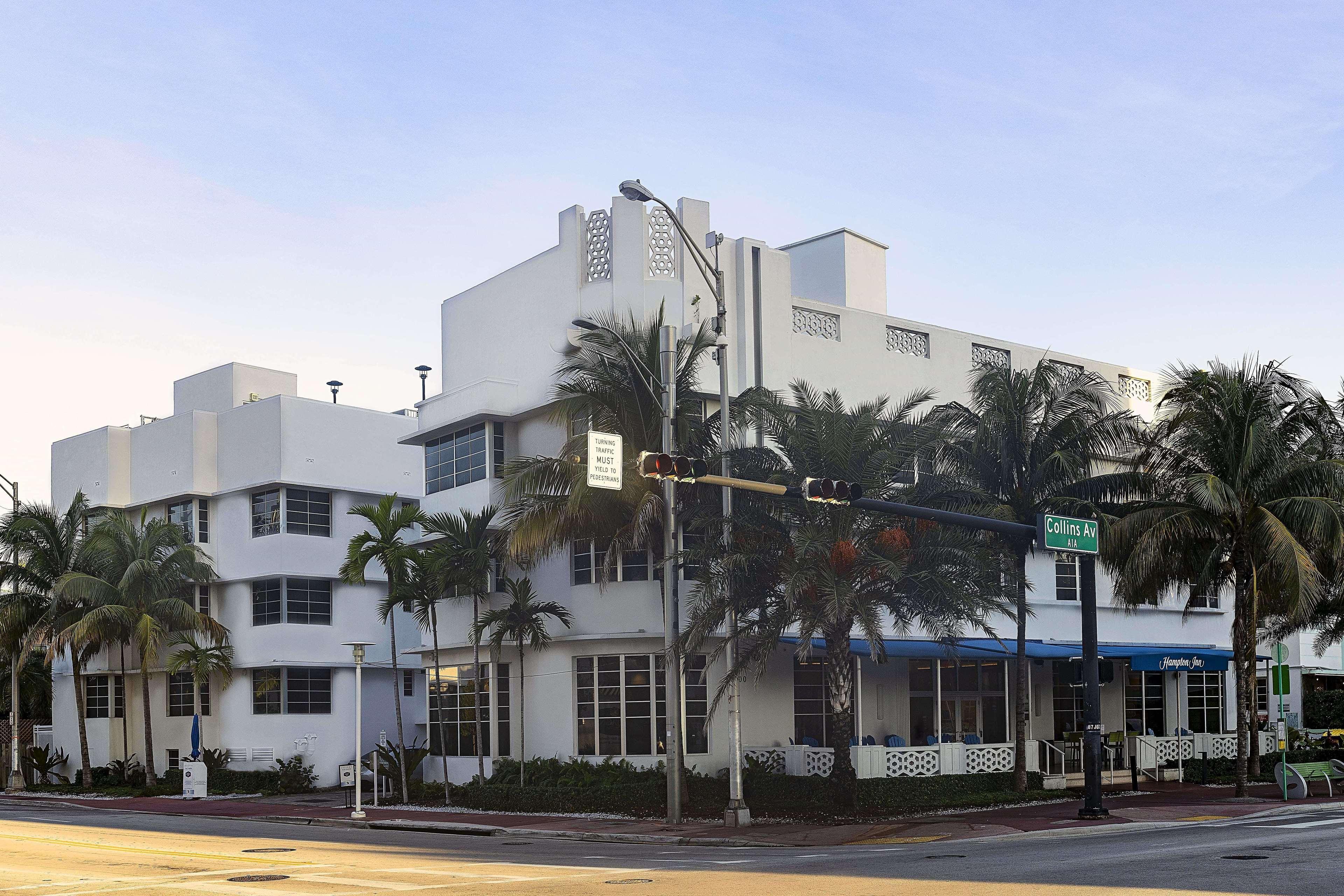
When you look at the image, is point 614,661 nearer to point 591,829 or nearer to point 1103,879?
point 591,829

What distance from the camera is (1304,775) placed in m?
28.8

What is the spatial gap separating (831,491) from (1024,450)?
10239mm

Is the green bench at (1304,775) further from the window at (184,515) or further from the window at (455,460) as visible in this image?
the window at (184,515)

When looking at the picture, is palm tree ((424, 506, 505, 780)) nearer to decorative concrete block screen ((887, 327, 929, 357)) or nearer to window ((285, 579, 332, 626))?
decorative concrete block screen ((887, 327, 929, 357))

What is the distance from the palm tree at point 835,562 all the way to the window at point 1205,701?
15.8m

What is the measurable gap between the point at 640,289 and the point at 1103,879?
62.6ft

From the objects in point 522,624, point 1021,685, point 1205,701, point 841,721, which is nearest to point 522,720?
point 522,624

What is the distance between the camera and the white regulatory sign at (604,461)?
1998 centimetres

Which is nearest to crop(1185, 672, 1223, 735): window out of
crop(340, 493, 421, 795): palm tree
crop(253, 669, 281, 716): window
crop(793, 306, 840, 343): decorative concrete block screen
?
crop(793, 306, 840, 343): decorative concrete block screen

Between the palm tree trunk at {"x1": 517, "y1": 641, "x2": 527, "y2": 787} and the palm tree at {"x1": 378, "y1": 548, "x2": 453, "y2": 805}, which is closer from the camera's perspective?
the palm tree trunk at {"x1": 517, "y1": 641, "x2": 527, "y2": 787}

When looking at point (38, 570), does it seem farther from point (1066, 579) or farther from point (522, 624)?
point (1066, 579)

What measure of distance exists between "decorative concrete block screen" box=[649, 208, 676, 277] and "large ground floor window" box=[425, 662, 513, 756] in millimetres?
10100

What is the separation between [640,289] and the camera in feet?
103

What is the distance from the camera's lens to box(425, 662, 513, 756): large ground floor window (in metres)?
33.5
